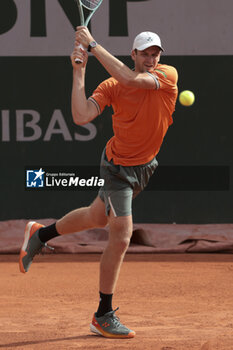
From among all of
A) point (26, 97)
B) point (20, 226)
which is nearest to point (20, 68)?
point (26, 97)

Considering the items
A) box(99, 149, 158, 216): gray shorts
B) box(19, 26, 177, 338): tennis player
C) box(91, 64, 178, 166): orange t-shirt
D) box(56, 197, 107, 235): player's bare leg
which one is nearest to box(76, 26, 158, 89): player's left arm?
box(19, 26, 177, 338): tennis player

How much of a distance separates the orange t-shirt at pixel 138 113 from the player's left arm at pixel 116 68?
0.11 m

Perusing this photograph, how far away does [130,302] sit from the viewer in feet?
15.0

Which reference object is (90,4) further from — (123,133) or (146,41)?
(123,133)

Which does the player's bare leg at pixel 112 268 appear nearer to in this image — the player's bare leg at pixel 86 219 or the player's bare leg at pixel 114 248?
the player's bare leg at pixel 114 248

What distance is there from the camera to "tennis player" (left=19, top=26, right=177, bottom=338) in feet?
11.7

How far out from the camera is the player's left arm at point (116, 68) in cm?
352

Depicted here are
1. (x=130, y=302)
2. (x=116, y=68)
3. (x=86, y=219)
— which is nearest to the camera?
(x=116, y=68)

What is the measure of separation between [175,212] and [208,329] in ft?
11.4

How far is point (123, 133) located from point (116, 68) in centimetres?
39

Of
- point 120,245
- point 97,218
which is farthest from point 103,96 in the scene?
point 120,245

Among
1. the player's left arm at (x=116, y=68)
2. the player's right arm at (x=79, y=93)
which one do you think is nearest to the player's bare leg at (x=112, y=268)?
the player's right arm at (x=79, y=93)

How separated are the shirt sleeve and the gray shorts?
32 cm

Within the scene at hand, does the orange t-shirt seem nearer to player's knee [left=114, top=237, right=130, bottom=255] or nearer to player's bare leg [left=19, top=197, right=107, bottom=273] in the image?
player's bare leg [left=19, top=197, right=107, bottom=273]
